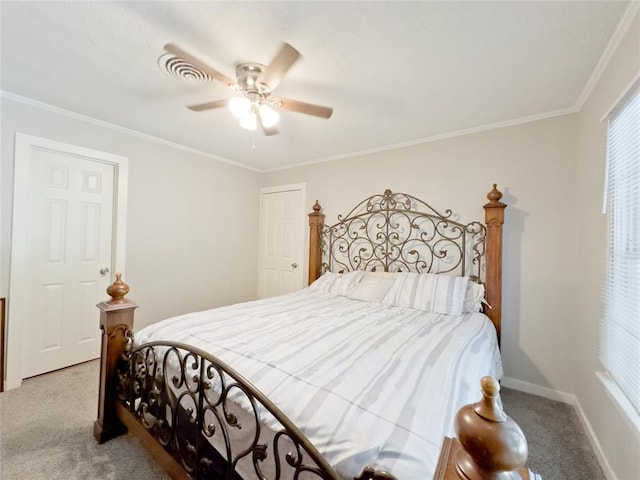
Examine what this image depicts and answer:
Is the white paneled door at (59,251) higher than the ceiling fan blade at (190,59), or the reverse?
the ceiling fan blade at (190,59)

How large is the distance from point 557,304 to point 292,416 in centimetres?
247

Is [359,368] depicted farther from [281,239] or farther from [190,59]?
[281,239]

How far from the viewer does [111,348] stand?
5.36ft

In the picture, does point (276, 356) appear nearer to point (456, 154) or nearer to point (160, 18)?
point (160, 18)

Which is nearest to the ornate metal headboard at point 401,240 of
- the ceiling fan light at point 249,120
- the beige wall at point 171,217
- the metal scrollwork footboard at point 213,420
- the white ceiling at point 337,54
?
the white ceiling at point 337,54

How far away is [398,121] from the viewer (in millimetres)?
2500

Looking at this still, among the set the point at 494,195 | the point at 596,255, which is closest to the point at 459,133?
the point at 494,195

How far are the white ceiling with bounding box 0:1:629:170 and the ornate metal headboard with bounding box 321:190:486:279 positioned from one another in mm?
903

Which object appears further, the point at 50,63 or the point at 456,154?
the point at 456,154

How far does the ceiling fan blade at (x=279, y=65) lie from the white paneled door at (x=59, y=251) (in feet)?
7.03

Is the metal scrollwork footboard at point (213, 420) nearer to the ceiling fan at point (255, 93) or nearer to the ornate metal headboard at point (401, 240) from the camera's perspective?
the ceiling fan at point (255, 93)

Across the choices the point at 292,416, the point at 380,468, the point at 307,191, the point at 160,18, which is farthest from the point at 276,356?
the point at 307,191

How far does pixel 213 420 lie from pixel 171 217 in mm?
2678

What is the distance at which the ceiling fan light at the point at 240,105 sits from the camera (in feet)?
5.39
